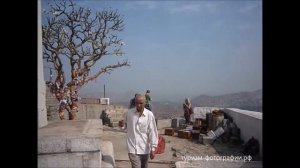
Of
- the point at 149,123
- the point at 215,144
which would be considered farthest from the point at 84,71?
the point at 149,123

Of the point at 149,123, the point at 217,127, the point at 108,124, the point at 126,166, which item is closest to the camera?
the point at 149,123

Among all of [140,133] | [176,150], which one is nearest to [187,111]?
[176,150]

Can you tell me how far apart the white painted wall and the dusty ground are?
0.39 meters

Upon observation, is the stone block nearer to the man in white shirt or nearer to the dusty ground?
the dusty ground

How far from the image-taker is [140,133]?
4117 mm

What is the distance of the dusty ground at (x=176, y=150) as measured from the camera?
18.6ft

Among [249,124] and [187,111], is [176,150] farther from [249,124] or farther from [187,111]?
[187,111]

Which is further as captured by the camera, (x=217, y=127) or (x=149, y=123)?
(x=217, y=127)

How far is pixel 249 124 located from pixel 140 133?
4.10 metres

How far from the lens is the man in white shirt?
4.09 metres

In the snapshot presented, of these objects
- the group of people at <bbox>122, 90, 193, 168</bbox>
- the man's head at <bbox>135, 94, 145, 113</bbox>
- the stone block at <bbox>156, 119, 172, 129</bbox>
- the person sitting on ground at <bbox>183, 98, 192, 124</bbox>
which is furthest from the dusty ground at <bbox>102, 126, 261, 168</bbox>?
the person sitting on ground at <bbox>183, 98, 192, 124</bbox>

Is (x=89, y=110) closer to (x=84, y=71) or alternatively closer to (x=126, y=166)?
(x=84, y=71)
